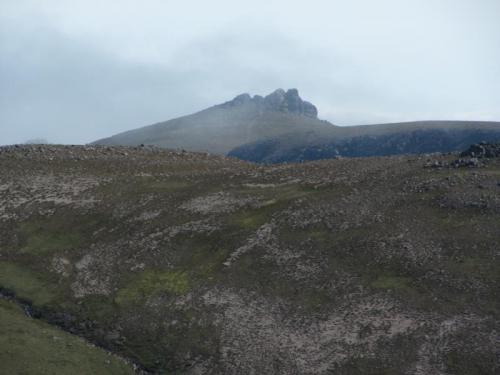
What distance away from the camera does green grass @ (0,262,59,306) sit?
59.7 metres

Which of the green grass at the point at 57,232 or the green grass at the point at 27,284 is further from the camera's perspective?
the green grass at the point at 57,232

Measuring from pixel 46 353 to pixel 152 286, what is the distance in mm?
14952

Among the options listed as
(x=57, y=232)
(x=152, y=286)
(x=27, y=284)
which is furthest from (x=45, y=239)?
(x=152, y=286)

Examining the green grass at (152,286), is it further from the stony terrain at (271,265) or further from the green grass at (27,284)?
the green grass at (27,284)

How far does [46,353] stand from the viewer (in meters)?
46.8

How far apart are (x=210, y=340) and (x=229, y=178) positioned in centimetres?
4165

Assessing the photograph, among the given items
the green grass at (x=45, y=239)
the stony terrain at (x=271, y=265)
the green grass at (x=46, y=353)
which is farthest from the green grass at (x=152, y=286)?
the green grass at (x=45, y=239)

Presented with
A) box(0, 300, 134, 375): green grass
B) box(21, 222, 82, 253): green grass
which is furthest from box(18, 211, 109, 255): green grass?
box(0, 300, 134, 375): green grass

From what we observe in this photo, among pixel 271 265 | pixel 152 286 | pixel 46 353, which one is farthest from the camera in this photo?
pixel 271 265

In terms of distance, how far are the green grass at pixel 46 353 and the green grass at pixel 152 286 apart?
312 inches

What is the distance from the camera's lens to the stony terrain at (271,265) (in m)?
47.0

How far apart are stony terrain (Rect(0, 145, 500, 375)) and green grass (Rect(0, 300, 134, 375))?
0.50 meters

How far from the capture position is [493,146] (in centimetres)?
8488

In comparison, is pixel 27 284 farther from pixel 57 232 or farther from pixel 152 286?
pixel 152 286
